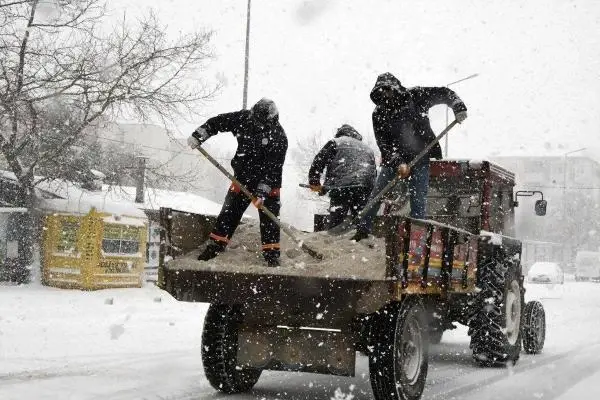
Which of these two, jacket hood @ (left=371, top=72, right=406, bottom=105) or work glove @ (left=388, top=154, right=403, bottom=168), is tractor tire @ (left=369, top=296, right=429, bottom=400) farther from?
jacket hood @ (left=371, top=72, right=406, bottom=105)

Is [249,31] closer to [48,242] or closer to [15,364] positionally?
[48,242]

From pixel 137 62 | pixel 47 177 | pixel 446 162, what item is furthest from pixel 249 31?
pixel 446 162

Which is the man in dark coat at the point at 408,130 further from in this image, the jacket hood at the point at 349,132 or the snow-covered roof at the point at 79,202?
the snow-covered roof at the point at 79,202

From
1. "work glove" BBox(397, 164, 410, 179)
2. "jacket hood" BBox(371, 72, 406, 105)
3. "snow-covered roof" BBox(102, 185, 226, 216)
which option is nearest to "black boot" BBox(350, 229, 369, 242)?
"work glove" BBox(397, 164, 410, 179)

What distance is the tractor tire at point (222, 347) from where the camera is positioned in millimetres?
6090

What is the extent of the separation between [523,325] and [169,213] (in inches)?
→ 202

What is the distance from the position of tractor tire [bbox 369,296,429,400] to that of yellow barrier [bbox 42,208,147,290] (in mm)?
15462

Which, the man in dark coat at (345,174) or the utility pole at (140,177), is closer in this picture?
the man in dark coat at (345,174)

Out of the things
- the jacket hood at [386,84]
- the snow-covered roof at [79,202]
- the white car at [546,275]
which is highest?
the jacket hood at [386,84]

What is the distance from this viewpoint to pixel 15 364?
7.29 meters

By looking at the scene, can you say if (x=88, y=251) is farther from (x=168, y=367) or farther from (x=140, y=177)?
(x=168, y=367)

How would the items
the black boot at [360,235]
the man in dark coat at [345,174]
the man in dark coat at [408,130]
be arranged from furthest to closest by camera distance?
the man in dark coat at [345,174] < the man in dark coat at [408,130] < the black boot at [360,235]

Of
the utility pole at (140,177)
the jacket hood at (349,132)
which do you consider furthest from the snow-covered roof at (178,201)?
the jacket hood at (349,132)

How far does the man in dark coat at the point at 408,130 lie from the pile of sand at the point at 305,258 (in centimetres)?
75
